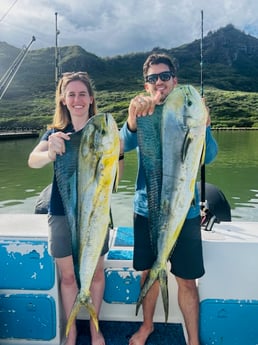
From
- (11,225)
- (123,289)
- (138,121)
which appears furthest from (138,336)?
(138,121)

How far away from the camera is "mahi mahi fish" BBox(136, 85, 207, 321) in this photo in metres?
1.92

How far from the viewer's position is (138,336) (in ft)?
9.82

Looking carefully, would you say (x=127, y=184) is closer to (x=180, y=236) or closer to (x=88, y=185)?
(x=180, y=236)

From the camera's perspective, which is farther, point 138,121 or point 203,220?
point 203,220

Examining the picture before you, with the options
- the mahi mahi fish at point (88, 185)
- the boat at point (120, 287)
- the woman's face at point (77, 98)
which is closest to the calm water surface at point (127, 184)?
the boat at point (120, 287)

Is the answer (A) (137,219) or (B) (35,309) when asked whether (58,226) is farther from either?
(B) (35,309)

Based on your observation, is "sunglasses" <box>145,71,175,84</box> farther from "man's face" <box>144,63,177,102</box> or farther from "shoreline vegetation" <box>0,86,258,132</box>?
"shoreline vegetation" <box>0,86,258,132</box>

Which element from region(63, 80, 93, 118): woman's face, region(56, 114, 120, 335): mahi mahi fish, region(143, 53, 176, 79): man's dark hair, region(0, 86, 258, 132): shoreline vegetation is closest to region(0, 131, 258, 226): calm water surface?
region(63, 80, 93, 118): woman's face

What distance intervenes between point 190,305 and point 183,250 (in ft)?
1.55

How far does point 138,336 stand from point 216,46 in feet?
589

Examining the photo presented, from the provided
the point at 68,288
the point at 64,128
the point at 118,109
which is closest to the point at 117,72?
the point at 118,109

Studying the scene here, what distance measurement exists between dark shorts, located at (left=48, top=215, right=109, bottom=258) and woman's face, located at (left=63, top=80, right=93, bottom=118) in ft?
2.42

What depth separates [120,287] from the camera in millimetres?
3133

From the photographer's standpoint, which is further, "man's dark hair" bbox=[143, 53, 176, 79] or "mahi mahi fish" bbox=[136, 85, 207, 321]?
"man's dark hair" bbox=[143, 53, 176, 79]
